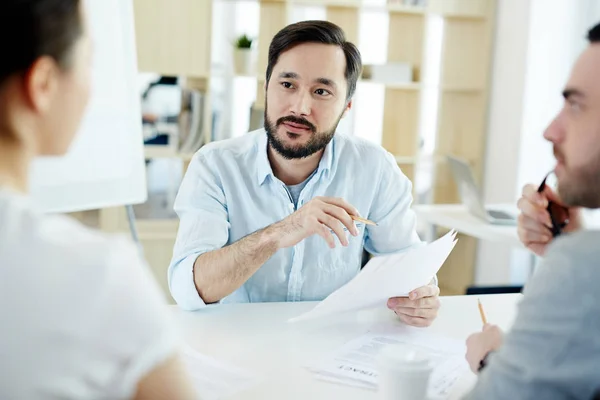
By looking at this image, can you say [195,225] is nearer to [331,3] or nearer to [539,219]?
[539,219]

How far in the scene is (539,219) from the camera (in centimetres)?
143

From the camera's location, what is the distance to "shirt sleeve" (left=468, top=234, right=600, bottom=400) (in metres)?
0.80

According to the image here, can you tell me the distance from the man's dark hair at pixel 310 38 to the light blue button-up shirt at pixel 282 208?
24cm

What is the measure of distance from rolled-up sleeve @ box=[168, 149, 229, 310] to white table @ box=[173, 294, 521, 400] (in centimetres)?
9

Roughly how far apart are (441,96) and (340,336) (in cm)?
322

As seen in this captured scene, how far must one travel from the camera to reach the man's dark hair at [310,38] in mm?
2029

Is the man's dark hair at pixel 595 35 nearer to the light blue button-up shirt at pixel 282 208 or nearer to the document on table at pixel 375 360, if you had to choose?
the document on table at pixel 375 360

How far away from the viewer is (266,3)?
12.6ft

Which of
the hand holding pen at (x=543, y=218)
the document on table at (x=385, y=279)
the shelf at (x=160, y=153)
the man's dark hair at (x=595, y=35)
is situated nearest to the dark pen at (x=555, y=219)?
the hand holding pen at (x=543, y=218)

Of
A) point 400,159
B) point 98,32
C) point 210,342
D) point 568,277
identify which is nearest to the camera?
point 568,277

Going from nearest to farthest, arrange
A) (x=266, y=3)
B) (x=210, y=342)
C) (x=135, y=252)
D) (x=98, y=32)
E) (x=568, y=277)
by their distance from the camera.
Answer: (x=135, y=252) < (x=568, y=277) < (x=210, y=342) < (x=98, y=32) < (x=266, y=3)

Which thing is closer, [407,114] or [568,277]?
[568,277]

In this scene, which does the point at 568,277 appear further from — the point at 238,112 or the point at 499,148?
the point at 499,148

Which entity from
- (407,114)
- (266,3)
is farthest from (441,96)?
(266,3)
